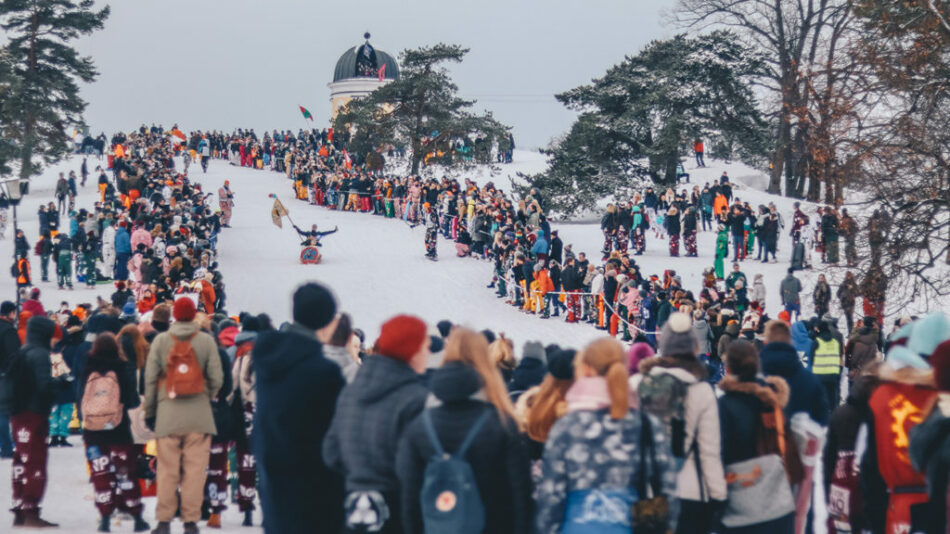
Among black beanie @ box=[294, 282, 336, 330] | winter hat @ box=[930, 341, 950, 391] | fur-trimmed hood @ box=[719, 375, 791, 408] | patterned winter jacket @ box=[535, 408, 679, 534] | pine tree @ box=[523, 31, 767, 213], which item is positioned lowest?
patterned winter jacket @ box=[535, 408, 679, 534]

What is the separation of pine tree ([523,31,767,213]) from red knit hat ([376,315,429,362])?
32776mm

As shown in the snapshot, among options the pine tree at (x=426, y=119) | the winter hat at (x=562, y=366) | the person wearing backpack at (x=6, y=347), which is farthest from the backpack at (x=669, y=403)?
the pine tree at (x=426, y=119)

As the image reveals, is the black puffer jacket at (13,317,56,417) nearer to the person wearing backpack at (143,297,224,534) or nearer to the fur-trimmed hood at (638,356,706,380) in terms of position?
the person wearing backpack at (143,297,224,534)

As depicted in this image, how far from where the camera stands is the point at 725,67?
3788cm

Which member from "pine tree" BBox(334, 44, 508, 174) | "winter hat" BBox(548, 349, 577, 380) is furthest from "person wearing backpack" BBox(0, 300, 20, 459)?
"pine tree" BBox(334, 44, 508, 174)

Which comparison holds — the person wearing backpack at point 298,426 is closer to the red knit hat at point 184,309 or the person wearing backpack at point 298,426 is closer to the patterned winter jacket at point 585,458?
the patterned winter jacket at point 585,458

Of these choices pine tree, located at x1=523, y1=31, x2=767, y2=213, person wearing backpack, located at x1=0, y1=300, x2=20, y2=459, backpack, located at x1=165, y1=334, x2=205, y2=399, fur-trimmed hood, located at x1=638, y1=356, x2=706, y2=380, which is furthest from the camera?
pine tree, located at x1=523, y1=31, x2=767, y2=213

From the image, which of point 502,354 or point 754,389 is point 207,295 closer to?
point 502,354

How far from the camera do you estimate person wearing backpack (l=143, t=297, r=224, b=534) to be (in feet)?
25.3

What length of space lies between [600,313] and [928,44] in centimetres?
860

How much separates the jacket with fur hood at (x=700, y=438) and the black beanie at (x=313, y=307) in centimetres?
170

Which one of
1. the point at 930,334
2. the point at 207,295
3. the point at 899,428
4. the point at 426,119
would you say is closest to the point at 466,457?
the point at 899,428

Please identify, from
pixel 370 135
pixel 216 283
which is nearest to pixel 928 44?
pixel 216 283

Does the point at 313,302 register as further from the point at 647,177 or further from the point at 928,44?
the point at 647,177
